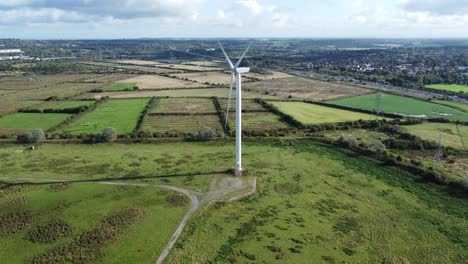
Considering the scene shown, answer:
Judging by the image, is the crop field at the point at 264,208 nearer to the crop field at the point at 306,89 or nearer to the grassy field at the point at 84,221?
the grassy field at the point at 84,221

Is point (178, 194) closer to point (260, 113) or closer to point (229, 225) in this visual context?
point (229, 225)

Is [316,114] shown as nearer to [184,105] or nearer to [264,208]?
[184,105]

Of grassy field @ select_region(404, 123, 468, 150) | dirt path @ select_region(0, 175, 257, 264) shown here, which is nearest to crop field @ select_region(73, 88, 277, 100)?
grassy field @ select_region(404, 123, 468, 150)

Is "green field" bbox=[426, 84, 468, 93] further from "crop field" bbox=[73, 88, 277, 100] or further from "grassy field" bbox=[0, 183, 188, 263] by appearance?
"grassy field" bbox=[0, 183, 188, 263]

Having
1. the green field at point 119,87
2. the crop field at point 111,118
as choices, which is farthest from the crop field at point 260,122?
the green field at point 119,87

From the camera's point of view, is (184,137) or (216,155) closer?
(216,155)

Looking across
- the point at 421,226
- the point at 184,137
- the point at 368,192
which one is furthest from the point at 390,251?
the point at 184,137
